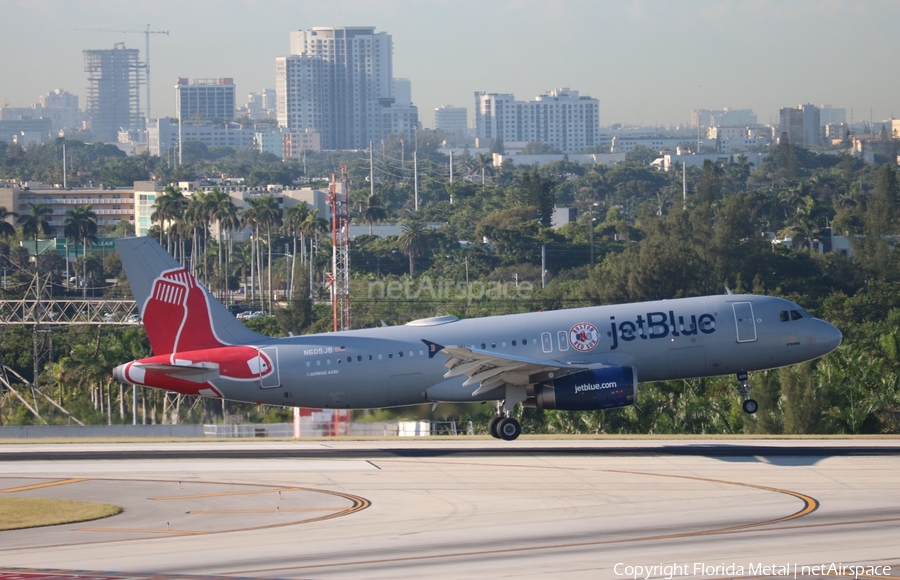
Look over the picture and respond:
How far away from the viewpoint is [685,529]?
29000mm

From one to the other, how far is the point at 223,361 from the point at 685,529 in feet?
64.9

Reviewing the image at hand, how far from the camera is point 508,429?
141 feet

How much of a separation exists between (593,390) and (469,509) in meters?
10.2

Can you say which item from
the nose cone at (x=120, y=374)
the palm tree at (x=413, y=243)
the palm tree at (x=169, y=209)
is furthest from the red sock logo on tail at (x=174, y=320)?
the palm tree at (x=413, y=243)

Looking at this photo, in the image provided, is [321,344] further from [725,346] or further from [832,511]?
[832,511]

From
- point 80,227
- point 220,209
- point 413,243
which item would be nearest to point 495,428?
point 220,209

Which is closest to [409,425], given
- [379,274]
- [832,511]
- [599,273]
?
[832,511]

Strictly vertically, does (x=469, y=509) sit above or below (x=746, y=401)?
below

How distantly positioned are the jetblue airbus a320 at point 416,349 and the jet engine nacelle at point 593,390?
2.94 ft

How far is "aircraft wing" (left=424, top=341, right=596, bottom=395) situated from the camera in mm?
40344

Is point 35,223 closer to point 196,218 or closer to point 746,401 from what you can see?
point 196,218

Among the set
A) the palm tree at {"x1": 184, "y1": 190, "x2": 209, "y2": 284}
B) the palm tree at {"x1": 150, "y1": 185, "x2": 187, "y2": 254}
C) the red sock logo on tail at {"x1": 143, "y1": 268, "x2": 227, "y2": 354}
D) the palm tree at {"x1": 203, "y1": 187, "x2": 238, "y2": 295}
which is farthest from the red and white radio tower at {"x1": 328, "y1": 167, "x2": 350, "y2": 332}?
the palm tree at {"x1": 150, "y1": 185, "x2": 187, "y2": 254}

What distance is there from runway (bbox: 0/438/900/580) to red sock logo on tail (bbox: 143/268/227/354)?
4.06 meters

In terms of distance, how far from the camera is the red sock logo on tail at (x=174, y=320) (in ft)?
141
